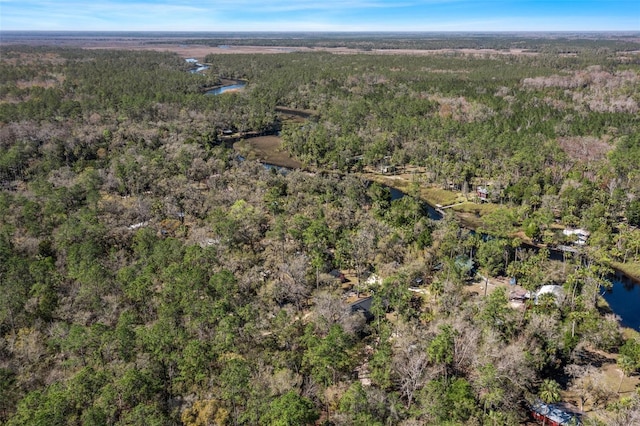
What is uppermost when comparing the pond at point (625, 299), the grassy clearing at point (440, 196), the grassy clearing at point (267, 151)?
the grassy clearing at point (267, 151)

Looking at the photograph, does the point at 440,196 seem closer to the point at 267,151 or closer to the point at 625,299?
the point at 625,299

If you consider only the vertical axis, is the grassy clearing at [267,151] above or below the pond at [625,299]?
above

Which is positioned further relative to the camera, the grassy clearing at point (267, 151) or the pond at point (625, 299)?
the grassy clearing at point (267, 151)

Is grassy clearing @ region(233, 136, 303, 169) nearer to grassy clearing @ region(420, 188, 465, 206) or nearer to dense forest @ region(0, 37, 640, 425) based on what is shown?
dense forest @ region(0, 37, 640, 425)

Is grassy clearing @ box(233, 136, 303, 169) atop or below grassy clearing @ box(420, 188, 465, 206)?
atop

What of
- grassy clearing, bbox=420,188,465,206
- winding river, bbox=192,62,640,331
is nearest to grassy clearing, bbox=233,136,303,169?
grassy clearing, bbox=420,188,465,206

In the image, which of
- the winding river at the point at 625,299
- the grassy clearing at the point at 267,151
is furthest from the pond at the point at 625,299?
the grassy clearing at the point at 267,151

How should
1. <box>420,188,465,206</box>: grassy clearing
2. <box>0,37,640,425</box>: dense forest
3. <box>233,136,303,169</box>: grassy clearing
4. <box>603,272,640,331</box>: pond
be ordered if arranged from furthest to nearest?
1. <box>233,136,303,169</box>: grassy clearing
2. <box>420,188,465,206</box>: grassy clearing
3. <box>603,272,640,331</box>: pond
4. <box>0,37,640,425</box>: dense forest

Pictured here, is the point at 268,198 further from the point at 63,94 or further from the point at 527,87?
the point at 527,87

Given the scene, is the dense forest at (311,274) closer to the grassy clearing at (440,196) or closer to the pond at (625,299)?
the pond at (625,299)

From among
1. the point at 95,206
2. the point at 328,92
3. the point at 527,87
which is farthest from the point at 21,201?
the point at 527,87
